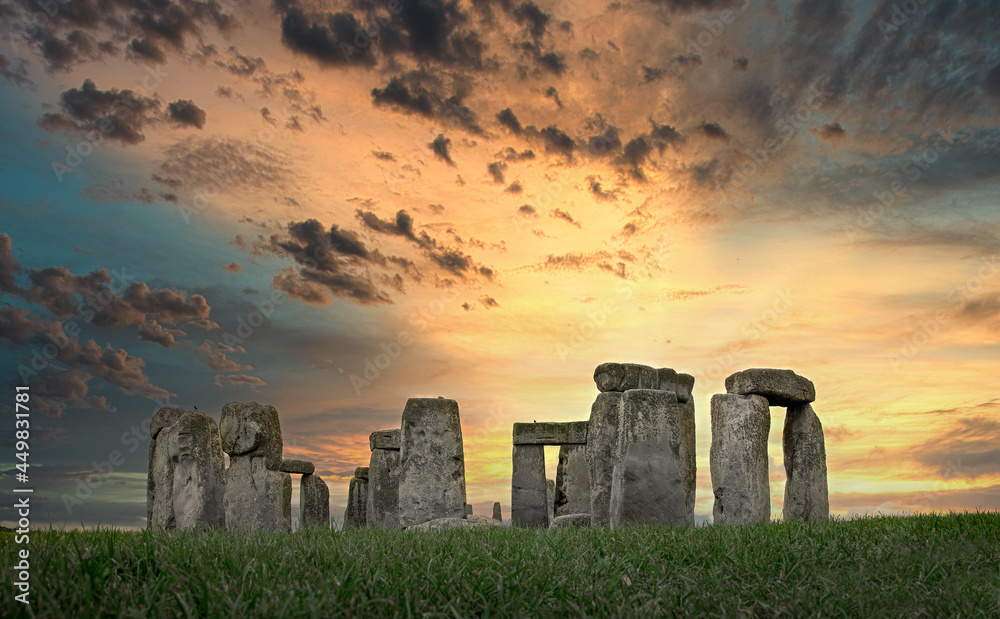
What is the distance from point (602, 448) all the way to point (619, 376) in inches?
63.6

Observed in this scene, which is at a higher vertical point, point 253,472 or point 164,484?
point 253,472

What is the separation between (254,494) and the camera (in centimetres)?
1380

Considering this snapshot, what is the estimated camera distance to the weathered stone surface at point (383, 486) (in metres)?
19.2

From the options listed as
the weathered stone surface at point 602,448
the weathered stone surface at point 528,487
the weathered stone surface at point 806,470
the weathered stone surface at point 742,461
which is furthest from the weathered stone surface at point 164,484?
the weathered stone surface at point 806,470

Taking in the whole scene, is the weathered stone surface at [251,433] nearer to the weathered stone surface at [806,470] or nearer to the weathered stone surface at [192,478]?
the weathered stone surface at [192,478]

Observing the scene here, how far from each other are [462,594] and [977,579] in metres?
5.12

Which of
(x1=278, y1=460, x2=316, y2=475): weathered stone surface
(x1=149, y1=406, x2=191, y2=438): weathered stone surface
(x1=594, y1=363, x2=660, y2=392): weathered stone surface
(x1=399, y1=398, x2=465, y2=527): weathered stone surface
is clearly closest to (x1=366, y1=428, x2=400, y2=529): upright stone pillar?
(x1=278, y1=460, x2=316, y2=475): weathered stone surface

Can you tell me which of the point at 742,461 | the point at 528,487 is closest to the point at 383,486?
the point at 528,487

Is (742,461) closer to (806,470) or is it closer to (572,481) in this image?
(806,470)

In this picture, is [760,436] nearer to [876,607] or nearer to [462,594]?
[876,607]

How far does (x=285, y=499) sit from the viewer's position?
1407 cm

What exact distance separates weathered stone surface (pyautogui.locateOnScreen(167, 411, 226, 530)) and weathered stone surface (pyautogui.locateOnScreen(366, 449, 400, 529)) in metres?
5.37

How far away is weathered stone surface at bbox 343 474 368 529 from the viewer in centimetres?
2419

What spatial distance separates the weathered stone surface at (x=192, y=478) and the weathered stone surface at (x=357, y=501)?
9.31 meters
